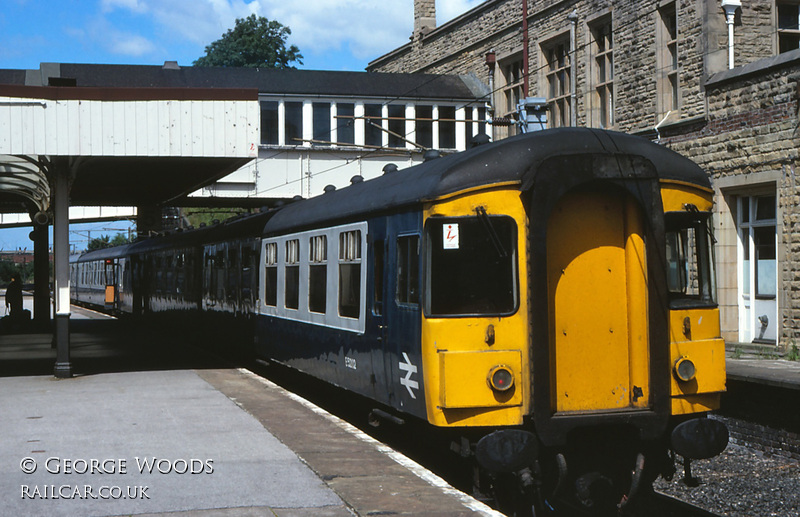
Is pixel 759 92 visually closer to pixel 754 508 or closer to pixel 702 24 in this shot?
pixel 702 24

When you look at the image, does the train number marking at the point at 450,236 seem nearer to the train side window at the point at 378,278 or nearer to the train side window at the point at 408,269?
the train side window at the point at 408,269

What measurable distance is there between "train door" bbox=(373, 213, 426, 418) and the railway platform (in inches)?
22.8

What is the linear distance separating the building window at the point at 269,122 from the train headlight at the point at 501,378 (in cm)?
2710

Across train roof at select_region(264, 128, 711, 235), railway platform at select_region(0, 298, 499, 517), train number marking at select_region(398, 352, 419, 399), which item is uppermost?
train roof at select_region(264, 128, 711, 235)

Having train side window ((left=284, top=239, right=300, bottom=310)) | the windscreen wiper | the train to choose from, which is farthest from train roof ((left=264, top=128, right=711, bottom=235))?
train side window ((left=284, top=239, right=300, bottom=310))

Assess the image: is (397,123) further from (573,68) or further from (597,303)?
(597,303)

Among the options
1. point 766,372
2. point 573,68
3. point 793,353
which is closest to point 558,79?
point 573,68

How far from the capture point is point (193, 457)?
8688mm

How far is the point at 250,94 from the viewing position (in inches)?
587

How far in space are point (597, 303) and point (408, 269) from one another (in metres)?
1.59

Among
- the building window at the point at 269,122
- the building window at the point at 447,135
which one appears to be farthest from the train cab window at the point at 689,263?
the building window at the point at 447,135

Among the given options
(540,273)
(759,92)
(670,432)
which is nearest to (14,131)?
(540,273)

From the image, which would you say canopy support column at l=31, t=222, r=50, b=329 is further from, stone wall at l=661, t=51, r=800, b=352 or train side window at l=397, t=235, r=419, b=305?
train side window at l=397, t=235, r=419, b=305

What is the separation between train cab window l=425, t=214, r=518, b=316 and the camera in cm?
809
